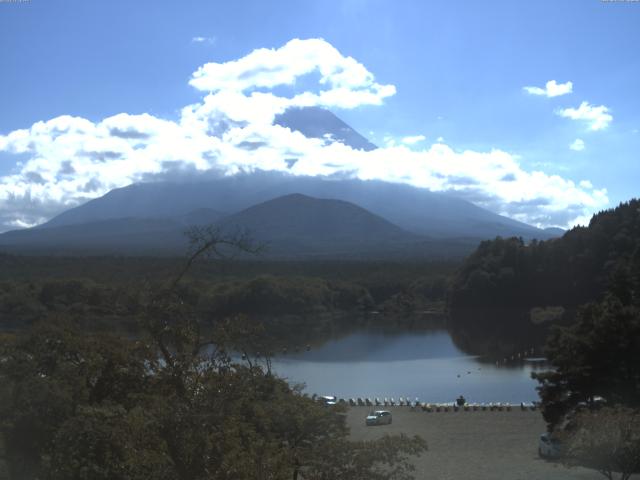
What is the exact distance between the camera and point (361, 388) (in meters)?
24.9

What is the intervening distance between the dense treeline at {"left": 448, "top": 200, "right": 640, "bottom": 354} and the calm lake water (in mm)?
5346

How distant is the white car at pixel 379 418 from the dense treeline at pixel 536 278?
20.1 meters

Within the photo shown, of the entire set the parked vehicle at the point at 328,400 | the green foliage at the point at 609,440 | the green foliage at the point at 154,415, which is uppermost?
the green foliage at the point at 154,415

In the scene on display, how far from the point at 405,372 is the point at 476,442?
13.0 m

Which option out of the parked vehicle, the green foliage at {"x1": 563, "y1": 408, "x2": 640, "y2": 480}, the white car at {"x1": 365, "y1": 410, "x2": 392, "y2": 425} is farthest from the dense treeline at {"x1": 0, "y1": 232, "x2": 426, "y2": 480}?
the white car at {"x1": 365, "y1": 410, "x2": 392, "y2": 425}

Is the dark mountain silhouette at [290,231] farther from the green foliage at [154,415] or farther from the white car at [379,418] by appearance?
the green foliage at [154,415]

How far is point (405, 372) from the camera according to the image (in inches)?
1101

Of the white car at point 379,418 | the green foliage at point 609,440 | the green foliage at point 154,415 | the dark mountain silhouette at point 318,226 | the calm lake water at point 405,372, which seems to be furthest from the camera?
the dark mountain silhouette at point 318,226

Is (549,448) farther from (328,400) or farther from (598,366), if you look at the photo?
(328,400)

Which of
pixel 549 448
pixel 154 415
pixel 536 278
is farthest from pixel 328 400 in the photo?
pixel 536 278

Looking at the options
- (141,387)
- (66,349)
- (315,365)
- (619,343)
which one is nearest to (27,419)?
(66,349)

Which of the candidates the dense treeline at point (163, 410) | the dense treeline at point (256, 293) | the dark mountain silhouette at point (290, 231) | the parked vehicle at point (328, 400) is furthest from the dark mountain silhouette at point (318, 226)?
the dense treeline at point (163, 410)

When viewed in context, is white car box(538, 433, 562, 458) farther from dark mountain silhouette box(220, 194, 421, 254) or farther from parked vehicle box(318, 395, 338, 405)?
dark mountain silhouette box(220, 194, 421, 254)

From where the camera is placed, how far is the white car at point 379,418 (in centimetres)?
1739
